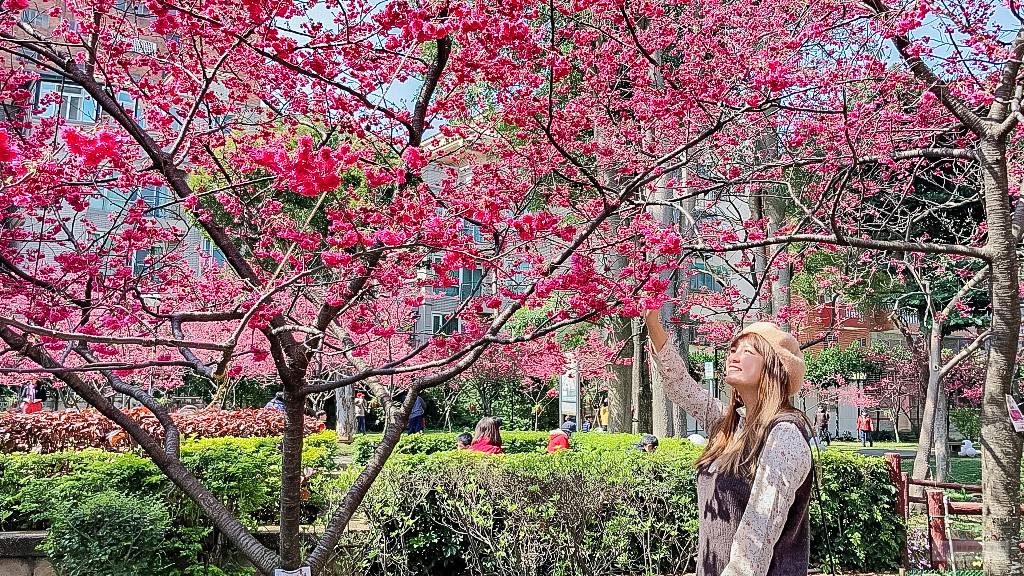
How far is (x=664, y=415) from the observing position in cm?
1076

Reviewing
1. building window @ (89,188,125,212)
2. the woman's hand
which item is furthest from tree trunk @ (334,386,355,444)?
the woman's hand

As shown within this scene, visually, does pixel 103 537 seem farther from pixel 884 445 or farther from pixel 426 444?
pixel 884 445

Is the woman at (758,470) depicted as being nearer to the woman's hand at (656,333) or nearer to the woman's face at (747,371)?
the woman's face at (747,371)

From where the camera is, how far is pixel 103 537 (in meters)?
4.97

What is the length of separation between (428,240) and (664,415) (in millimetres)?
8192

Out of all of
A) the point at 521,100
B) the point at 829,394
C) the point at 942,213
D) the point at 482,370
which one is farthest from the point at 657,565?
the point at 829,394

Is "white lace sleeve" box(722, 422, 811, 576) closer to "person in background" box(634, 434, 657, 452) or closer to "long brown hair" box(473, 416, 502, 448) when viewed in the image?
"person in background" box(634, 434, 657, 452)

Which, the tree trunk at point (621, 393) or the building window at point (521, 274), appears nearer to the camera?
the building window at point (521, 274)

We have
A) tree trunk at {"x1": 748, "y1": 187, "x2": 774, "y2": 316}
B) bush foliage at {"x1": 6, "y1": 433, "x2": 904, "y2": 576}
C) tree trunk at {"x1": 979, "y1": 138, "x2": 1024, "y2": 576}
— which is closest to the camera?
tree trunk at {"x1": 979, "y1": 138, "x2": 1024, "y2": 576}

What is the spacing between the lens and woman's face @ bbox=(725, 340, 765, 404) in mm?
2375

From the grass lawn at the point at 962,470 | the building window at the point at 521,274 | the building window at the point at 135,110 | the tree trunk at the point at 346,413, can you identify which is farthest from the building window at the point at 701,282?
the building window at the point at 521,274

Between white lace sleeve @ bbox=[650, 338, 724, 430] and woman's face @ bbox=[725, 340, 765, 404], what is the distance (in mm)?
296

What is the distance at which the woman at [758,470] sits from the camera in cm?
205

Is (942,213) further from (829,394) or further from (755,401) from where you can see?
(829,394)
